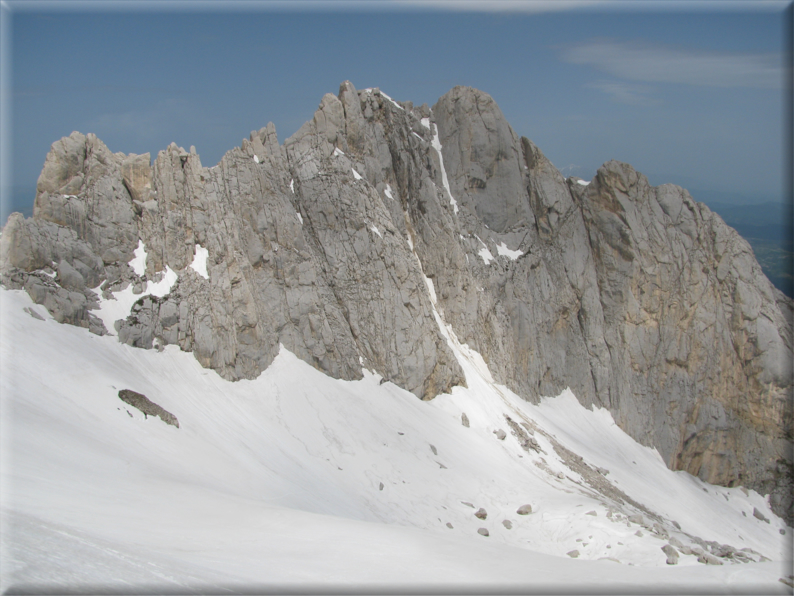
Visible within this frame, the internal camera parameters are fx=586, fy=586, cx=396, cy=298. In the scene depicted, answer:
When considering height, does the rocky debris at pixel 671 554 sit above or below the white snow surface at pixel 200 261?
below

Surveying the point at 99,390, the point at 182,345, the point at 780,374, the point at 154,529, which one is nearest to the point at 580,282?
the point at 780,374

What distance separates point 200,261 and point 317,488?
14.0 meters

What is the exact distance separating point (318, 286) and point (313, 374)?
6.44 meters

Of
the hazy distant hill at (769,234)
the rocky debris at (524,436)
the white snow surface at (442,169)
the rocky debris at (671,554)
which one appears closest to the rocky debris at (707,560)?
the rocky debris at (671,554)

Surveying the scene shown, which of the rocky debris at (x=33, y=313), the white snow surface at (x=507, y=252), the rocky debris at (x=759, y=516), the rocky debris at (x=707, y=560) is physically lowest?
the rocky debris at (x=759, y=516)

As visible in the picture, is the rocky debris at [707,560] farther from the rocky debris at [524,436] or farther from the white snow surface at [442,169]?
the white snow surface at [442,169]

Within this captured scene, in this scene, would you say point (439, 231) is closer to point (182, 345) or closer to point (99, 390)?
point (182, 345)

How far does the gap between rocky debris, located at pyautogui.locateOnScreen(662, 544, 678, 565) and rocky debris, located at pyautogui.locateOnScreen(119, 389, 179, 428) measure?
19.3 meters

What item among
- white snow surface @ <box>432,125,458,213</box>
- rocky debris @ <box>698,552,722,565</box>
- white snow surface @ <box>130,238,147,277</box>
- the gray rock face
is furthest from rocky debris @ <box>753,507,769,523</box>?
white snow surface @ <box>130,238,147,277</box>

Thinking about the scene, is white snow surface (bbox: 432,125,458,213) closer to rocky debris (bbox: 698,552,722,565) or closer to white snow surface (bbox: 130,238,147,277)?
white snow surface (bbox: 130,238,147,277)

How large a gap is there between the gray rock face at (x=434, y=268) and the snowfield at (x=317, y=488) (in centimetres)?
214

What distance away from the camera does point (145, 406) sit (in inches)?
915

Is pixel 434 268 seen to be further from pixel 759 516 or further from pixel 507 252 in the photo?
pixel 759 516

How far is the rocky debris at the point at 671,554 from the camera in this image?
20.9m
